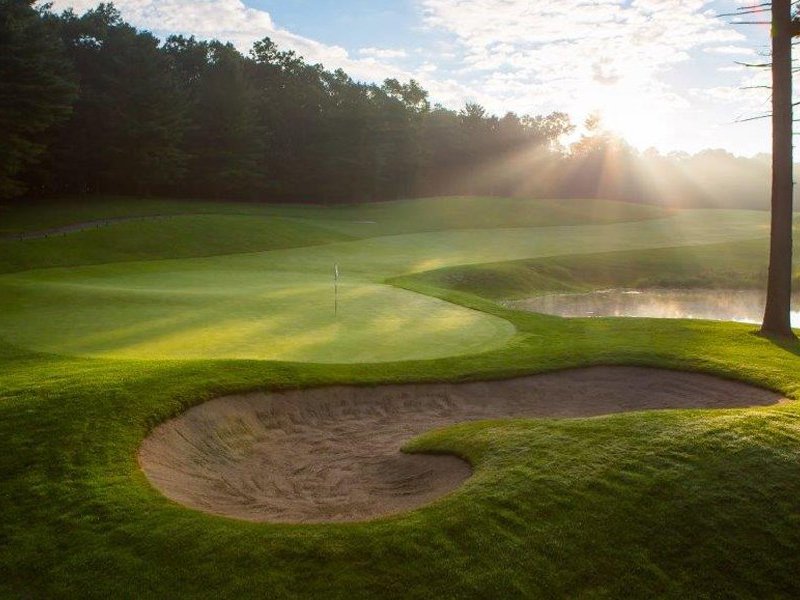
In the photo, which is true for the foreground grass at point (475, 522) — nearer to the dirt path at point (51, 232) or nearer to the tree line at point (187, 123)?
the dirt path at point (51, 232)

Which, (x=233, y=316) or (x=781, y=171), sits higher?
(x=781, y=171)

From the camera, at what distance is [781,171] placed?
17641 mm

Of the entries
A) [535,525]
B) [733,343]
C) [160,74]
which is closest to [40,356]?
[535,525]

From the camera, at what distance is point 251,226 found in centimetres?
4741

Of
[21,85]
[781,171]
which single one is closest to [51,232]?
[21,85]

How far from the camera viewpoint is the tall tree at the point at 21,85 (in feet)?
135

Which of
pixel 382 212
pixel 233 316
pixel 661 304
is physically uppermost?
pixel 382 212

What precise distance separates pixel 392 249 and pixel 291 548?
129 ft

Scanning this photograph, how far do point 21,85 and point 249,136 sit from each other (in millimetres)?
31547

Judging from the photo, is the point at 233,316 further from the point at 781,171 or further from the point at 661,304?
the point at 661,304

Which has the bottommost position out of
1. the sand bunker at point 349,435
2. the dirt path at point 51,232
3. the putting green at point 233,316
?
the sand bunker at point 349,435

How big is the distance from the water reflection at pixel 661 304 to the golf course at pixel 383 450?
32.1 feet

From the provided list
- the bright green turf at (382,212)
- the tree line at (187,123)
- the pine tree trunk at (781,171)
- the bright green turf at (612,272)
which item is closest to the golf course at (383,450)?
the pine tree trunk at (781,171)

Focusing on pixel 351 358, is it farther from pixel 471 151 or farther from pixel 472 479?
pixel 471 151
